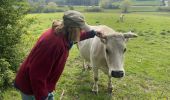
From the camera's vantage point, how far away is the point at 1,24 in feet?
30.2

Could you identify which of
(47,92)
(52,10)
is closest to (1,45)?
(47,92)

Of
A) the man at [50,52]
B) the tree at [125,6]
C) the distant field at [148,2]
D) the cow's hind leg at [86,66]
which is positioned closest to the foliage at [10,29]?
the cow's hind leg at [86,66]

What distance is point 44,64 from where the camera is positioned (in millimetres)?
4809

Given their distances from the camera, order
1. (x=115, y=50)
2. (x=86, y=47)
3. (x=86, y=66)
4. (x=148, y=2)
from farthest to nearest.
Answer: (x=148, y=2) < (x=86, y=66) < (x=86, y=47) < (x=115, y=50)

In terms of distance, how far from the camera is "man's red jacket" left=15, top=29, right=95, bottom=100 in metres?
4.75

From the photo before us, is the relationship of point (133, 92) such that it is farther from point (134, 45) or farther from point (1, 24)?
point (134, 45)

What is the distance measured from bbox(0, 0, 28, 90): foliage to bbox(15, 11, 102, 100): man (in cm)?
381

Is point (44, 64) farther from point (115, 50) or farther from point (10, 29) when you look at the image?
point (10, 29)

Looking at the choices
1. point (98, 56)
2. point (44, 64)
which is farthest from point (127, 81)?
point (44, 64)

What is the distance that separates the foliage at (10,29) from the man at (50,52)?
150 inches

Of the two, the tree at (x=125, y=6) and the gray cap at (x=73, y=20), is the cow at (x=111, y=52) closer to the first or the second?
the gray cap at (x=73, y=20)

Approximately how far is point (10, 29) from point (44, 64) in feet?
14.7

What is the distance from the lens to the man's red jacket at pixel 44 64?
187 inches

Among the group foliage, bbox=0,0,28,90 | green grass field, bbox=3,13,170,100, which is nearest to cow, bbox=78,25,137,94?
green grass field, bbox=3,13,170,100
